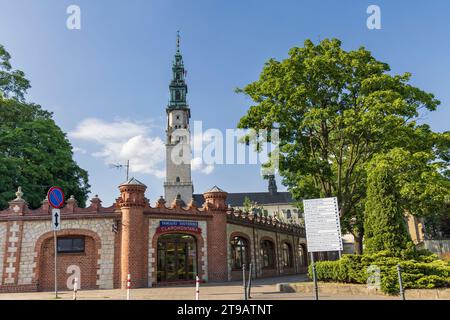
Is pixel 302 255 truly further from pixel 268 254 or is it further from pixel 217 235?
pixel 217 235

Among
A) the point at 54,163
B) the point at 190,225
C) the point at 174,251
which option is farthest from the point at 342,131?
the point at 54,163

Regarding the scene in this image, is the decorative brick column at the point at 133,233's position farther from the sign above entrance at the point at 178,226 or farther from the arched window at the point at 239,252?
the arched window at the point at 239,252

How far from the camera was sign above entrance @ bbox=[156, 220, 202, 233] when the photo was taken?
21622 mm

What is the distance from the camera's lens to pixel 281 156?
21.9 metres

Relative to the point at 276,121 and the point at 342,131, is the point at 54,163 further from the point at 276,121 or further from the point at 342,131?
the point at 342,131

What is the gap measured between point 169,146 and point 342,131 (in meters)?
51.3

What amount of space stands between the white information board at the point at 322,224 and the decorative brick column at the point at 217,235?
901cm

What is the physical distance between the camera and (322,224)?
15.2 meters

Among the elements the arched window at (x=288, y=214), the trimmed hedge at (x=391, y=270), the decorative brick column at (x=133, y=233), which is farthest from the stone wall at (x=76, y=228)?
the arched window at (x=288, y=214)

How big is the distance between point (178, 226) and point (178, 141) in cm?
4727

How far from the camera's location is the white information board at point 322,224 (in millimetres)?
14891

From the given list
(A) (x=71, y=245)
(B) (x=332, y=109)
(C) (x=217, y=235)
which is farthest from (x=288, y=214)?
(A) (x=71, y=245)

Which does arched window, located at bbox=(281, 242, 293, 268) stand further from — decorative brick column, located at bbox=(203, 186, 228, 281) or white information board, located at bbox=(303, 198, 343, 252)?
white information board, located at bbox=(303, 198, 343, 252)

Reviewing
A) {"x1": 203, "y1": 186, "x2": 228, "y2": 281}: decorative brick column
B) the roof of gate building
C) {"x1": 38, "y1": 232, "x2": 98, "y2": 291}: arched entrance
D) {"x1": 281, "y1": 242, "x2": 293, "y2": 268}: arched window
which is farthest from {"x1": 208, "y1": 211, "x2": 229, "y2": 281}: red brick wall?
the roof of gate building
